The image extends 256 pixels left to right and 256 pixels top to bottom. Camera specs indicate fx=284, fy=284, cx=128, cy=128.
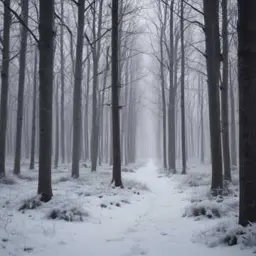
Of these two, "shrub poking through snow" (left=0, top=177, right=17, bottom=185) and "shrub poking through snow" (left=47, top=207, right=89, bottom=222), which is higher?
"shrub poking through snow" (left=0, top=177, right=17, bottom=185)

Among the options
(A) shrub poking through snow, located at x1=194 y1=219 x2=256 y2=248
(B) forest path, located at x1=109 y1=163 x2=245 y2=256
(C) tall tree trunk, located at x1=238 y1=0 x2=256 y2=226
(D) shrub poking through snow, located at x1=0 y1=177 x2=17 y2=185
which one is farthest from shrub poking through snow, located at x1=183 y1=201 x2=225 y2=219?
(D) shrub poking through snow, located at x1=0 y1=177 x2=17 y2=185

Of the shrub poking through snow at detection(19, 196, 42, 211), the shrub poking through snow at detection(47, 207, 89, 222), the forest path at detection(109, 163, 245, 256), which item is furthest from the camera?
the shrub poking through snow at detection(19, 196, 42, 211)

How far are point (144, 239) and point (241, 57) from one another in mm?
3398

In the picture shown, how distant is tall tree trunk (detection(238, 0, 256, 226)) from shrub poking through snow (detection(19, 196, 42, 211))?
4.44 metres

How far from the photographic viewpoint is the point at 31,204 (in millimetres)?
6430

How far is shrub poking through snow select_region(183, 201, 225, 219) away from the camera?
20.0 feet

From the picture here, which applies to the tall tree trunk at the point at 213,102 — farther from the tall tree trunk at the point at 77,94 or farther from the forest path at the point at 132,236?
the tall tree trunk at the point at 77,94

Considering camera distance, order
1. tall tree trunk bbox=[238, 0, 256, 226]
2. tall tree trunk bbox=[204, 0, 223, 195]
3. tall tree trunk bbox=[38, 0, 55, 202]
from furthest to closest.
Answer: tall tree trunk bbox=[204, 0, 223, 195] < tall tree trunk bbox=[38, 0, 55, 202] < tall tree trunk bbox=[238, 0, 256, 226]

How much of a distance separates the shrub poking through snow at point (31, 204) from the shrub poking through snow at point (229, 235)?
12.1 feet

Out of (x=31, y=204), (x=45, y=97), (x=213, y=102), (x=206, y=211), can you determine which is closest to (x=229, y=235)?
(x=206, y=211)

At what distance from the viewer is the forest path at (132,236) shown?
13.7 ft

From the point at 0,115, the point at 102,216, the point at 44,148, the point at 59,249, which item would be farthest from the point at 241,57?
the point at 0,115

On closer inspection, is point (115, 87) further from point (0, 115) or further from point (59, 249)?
point (59, 249)

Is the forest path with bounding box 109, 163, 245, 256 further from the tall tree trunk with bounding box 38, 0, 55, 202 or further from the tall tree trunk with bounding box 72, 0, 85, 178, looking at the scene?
the tall tree trunk with bounding box 72, 0, 85, 178
